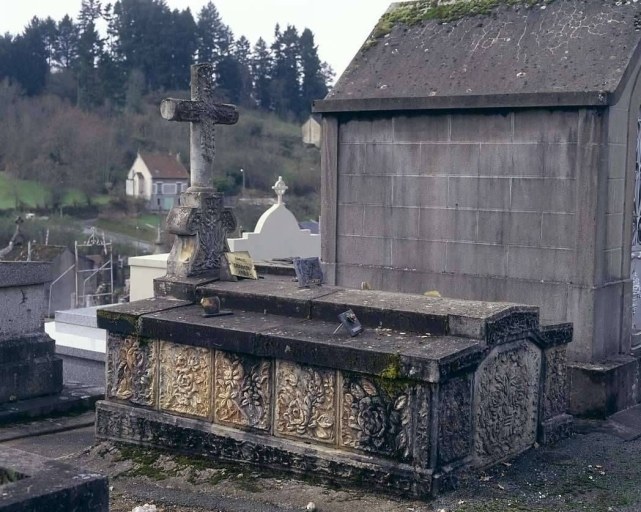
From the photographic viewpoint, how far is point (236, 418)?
750 centimetres

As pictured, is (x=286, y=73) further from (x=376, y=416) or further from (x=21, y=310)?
(x=376, y=416)

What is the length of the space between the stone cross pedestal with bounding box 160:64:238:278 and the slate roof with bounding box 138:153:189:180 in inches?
2374

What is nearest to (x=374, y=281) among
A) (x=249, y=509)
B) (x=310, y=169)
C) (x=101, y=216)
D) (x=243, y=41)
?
(x=249, y=509)

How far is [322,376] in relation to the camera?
7.02 m

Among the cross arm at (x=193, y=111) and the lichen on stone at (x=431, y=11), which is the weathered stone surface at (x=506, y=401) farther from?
the lichen on stone at (x=431, y=11)

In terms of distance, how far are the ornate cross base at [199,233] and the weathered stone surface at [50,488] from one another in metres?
4.10

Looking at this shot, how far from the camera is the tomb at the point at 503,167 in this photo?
29.4 feet

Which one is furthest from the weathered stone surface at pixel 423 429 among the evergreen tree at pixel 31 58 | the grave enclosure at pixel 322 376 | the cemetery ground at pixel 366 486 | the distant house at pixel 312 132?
the evergreen tree at pixel 31 58

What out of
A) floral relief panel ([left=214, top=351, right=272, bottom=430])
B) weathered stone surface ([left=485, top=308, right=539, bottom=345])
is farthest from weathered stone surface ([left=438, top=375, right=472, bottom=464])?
floral relief panel ([left=214, top=351, right=272, bottom=430])

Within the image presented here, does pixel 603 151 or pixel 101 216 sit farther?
pixel 101 216

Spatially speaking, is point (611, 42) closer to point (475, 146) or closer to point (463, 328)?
point (475, 146)

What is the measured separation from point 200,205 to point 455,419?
10.3 ft

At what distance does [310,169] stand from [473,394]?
65.9 meters

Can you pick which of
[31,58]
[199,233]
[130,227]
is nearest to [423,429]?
[199,233]
